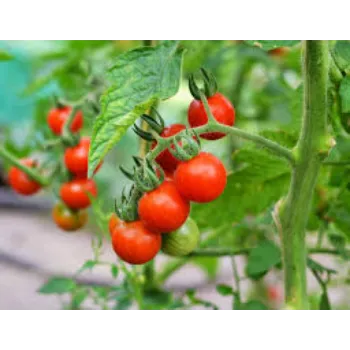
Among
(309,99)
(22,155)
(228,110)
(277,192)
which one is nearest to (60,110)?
(22,155)

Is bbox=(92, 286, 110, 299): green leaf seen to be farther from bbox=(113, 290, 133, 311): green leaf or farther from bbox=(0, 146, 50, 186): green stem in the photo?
bbox=(0, 146, 50, 186): green stem

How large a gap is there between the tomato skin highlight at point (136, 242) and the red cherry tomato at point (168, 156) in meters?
0.07

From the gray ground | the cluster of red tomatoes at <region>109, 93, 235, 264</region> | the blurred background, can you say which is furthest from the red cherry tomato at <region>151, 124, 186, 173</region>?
the gray ground

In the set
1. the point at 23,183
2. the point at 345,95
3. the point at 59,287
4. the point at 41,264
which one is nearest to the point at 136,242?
the point at 345,95

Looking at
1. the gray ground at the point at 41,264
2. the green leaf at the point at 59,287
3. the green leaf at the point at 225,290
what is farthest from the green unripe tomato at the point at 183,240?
the gray ground at the point at 41,264

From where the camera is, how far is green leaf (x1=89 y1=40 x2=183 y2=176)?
599 millimetres

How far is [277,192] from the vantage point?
978 millimetres

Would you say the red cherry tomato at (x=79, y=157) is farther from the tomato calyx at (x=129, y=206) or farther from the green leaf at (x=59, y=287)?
the tomato calyx at (x=129, y=206)

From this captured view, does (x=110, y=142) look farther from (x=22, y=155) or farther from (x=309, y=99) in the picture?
(x=22, y=155)

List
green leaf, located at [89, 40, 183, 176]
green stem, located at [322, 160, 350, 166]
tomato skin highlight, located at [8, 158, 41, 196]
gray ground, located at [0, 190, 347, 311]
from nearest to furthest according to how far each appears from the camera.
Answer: green leaf, located at [89, 40, 183, 176]
green stem, located at [322, 160, 350, 166]
tomato skin highlight, located at [8, 158, 41, 196]
gray ground, located at [0, 190, 347, 311]

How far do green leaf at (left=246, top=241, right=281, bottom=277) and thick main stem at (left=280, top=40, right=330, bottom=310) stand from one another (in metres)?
0.30

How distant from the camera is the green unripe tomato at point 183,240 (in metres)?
0.74

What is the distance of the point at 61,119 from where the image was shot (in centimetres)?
118

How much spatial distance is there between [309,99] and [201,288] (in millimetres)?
2961
